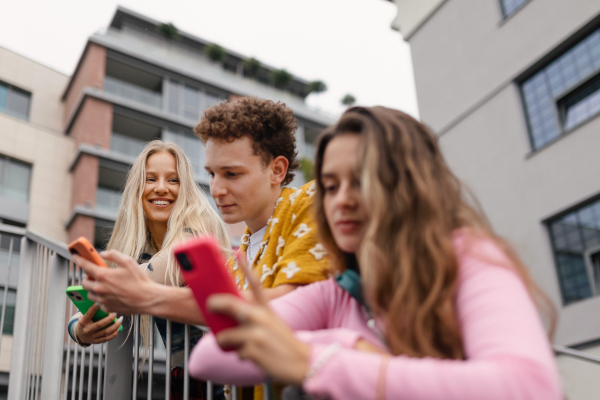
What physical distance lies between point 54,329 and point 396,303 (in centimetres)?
273

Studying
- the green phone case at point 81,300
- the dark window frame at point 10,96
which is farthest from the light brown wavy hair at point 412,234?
the dark window frame at point 10,96

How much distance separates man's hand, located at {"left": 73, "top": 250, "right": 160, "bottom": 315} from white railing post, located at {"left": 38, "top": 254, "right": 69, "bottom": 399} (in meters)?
1.70

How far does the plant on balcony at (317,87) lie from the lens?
29.7 meters

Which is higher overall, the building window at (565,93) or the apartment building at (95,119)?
the apartment building at (95,119)

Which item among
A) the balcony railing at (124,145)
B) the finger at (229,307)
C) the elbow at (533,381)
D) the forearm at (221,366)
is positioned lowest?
the elbow at (533,381)

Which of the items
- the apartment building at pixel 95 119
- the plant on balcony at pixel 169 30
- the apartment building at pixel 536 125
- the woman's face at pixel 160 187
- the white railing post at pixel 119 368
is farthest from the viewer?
the plant on balcony at pixel 169 30

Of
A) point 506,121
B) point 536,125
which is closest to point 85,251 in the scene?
point 536,125

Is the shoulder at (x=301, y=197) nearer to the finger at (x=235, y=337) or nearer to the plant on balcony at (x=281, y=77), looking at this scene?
the finger at (x=235, y=337)

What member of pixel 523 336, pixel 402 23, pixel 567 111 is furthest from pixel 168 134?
pixel 523 336

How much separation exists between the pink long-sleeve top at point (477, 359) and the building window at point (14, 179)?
21696 mm

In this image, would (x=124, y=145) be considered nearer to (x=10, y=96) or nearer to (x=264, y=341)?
(x=10, y=96)

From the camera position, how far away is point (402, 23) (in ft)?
50.2

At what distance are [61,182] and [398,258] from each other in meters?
22.9

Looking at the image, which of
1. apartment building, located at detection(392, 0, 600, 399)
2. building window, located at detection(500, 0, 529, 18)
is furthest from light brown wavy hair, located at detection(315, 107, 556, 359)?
building window, located at detection(500, 0, 529, 18)
